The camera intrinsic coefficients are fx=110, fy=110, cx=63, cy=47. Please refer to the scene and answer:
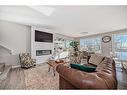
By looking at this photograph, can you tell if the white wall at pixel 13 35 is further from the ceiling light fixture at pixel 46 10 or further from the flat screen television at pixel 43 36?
the ceiling light fixture at pixel 46 10

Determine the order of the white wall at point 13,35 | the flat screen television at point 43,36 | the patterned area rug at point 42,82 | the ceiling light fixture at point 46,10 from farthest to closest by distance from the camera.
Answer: the flat screen television at point 43,36 → the white wall at point 13,35 → the ceiling light fixture at point 46,10 → the patterned area rug at point 42,82

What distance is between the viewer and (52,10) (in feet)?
9.89

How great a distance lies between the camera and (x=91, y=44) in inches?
216

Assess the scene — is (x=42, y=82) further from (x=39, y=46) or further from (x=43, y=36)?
(x=43, y=36)

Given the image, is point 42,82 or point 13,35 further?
point 13,35

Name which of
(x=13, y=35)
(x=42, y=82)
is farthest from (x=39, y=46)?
(x=42, y=82)

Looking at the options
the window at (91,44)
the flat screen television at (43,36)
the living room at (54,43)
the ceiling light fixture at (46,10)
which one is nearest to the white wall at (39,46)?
the living room at (54,43)

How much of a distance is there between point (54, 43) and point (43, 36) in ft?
2.10

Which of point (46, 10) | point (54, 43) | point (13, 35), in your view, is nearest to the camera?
point (46, 10)

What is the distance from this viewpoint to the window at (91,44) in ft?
17.3

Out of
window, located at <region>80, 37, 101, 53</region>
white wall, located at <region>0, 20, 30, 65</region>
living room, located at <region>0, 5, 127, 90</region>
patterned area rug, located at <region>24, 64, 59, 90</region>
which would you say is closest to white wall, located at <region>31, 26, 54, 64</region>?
living room, located at <region>0, 5, 127, 90</region>
